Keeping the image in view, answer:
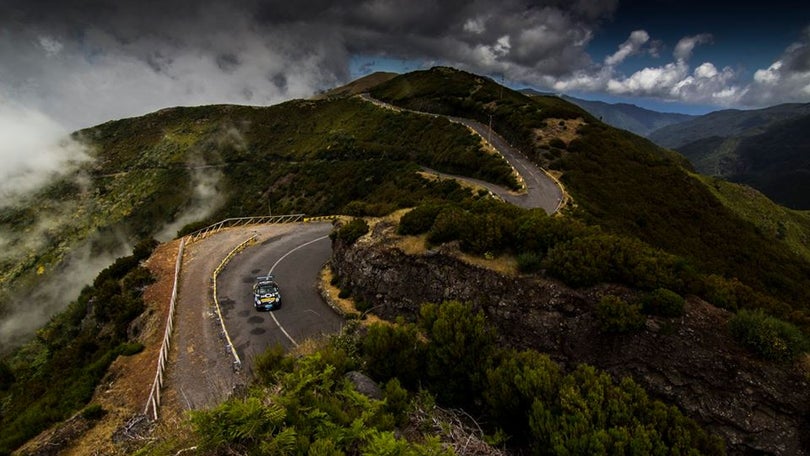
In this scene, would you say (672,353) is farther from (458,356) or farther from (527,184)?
(527,184)

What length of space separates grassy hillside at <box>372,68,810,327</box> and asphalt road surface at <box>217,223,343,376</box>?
2070 centimetres

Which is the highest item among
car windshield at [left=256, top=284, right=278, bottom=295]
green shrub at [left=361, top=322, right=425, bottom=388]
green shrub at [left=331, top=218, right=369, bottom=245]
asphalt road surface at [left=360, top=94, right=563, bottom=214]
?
asphalt road surface at [left=360, top=94, right=563, bottom=214]

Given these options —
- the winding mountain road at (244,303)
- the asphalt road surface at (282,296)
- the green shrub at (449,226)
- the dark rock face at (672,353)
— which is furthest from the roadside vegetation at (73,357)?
the dark rock face at (672,353)

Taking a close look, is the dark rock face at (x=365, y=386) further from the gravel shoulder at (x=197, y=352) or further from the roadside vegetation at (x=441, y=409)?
the gravel shoulder at (x=197, y=352)

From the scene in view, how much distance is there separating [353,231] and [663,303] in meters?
18.8

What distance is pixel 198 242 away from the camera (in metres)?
37.2

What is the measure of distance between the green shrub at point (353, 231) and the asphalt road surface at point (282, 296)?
14.3 feet

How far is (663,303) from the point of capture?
516 inches

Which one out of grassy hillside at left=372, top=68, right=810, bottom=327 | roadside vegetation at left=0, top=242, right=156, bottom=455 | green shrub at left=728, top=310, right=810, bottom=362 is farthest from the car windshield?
green shrub at left=728, top=310, right=810, bottom=362

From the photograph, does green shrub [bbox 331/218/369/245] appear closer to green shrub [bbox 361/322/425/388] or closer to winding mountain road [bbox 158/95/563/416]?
winding mountain road [bbox 158/95/563/416]

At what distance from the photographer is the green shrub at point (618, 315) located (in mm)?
13188

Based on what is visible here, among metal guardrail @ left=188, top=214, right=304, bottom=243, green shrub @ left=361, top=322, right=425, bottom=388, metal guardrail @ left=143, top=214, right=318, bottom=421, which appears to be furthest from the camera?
metal guardrail @ left=188, top=214, right=304, bottom=243

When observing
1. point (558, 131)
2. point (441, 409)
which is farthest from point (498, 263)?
point (558, 131)

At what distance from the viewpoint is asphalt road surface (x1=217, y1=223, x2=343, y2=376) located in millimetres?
21359
